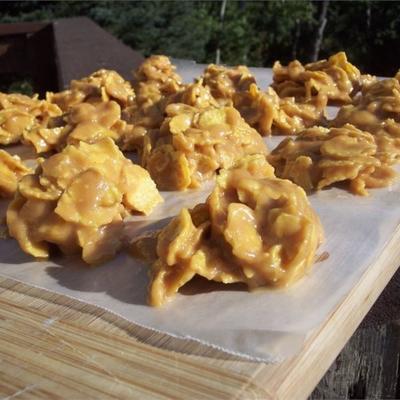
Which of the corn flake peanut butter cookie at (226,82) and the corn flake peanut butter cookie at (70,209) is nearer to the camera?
the corn flake peanut butter cookie at (70,209)

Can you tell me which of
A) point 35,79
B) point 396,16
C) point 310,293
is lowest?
point 396,16

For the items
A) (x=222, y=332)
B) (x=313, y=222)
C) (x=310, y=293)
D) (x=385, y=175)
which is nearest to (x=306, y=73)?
(x=385, y=175)

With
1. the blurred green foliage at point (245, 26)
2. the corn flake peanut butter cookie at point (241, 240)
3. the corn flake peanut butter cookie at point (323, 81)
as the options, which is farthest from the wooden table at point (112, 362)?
the blurred green foliage at point (245, 26)

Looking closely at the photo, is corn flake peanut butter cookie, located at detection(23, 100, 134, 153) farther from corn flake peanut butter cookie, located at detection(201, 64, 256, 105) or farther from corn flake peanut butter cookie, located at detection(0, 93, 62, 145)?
corn flake peanut butter cookie, located at detection(201, 64, 256, 105)

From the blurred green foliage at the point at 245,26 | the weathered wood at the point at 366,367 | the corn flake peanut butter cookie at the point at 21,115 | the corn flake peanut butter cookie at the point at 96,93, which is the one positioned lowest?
the blurred green foliage at the point at 245,26

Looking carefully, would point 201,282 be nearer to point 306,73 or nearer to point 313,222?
point 313,222

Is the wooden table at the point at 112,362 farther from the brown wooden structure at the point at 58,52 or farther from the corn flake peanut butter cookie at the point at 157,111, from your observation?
the brown wooden structure at the point at 58,52
